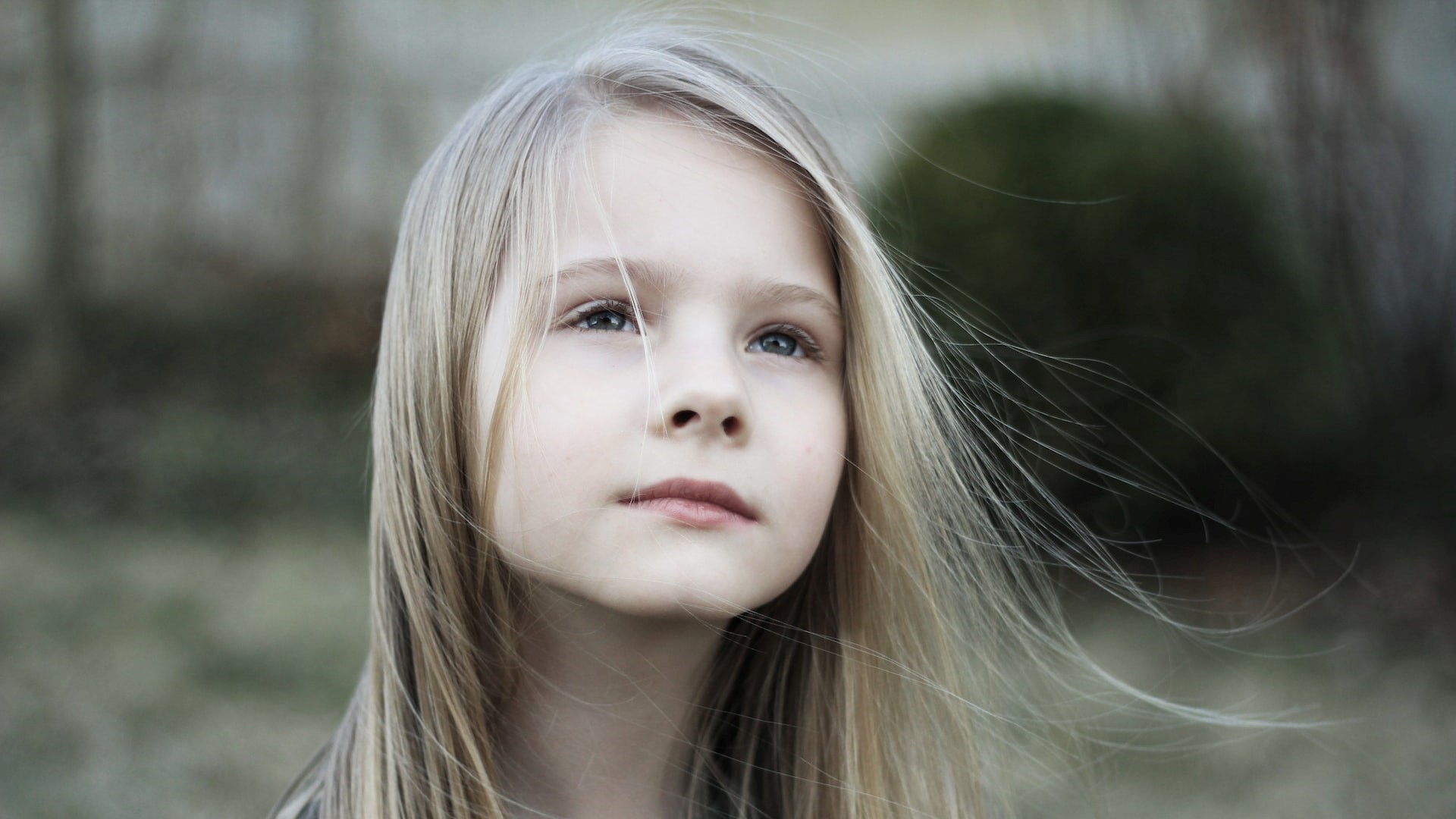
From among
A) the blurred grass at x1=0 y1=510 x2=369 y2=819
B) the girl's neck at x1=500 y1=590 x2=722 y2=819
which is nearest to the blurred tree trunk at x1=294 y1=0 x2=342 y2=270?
the blurred grass at x1=0 y1=510 x2=369 y2=819

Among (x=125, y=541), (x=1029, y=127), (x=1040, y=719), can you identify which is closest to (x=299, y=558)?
(x=125, y=541)

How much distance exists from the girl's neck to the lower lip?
146 mm

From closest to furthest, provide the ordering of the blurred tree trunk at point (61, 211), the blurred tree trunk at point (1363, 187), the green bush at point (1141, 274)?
the green bush at point (1141, 274) < the blurred tree trunk at point (1363, 187) < the blurred tree trunk at point (61, 211)

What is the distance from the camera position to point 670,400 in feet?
3.34

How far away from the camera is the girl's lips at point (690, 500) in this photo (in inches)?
40.3

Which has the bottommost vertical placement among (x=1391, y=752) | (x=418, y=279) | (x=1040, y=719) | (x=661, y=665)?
(x=1391, y=752)

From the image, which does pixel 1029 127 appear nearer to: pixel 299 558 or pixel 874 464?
pixel 874 464

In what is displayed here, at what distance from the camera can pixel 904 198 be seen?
277 centimetres

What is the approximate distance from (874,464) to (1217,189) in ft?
6.55

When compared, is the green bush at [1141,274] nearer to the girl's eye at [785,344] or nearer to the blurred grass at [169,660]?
the girl's eye at [785,344]

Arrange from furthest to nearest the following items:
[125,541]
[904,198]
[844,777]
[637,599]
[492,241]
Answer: [125,541] → [904,198] → [844,777] → [492,241] → [637,599]

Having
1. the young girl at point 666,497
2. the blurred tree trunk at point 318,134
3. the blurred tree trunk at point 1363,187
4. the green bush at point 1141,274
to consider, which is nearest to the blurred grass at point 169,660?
the blurred tree trunk at point 318,134

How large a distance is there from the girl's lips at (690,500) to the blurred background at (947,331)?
3.75ft

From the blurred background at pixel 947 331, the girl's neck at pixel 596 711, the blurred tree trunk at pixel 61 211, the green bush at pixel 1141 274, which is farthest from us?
the blurred tree trunk at pixel 61 211
